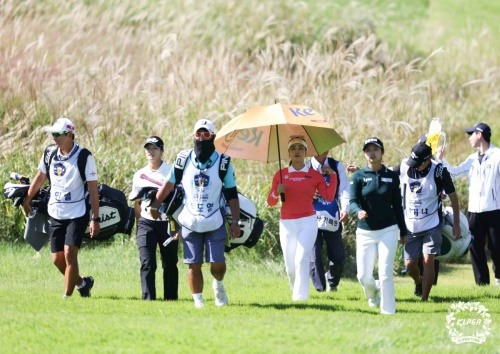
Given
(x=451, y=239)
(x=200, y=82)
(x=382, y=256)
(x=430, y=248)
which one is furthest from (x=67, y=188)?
(x=200, y=82)

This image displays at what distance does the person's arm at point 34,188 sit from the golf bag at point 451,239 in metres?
4.53

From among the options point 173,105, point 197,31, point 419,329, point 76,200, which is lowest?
point 419,329

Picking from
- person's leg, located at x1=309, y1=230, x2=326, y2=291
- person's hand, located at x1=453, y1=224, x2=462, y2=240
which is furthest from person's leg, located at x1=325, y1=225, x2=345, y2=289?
person's hand, located at x1=453, y1=224, x2=462, y2=240

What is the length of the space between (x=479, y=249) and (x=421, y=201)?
10.2 feet

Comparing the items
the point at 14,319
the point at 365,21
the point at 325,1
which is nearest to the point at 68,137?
the point at 14,319

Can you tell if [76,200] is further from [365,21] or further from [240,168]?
[365,21]

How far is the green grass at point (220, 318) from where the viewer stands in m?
10.9

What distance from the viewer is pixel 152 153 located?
14203 mm

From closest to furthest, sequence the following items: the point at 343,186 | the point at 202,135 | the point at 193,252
→ the point at 202,135, the point at 193,252, the point at 343,186

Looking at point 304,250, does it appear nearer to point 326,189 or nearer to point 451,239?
point 326,189

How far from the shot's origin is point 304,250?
13.7m

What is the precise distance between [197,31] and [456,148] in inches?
331

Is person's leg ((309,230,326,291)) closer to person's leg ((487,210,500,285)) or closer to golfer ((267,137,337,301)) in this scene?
golfer ((267,137,337,301))

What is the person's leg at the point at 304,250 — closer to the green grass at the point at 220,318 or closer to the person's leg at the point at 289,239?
the person's leg at the point at 289,239
